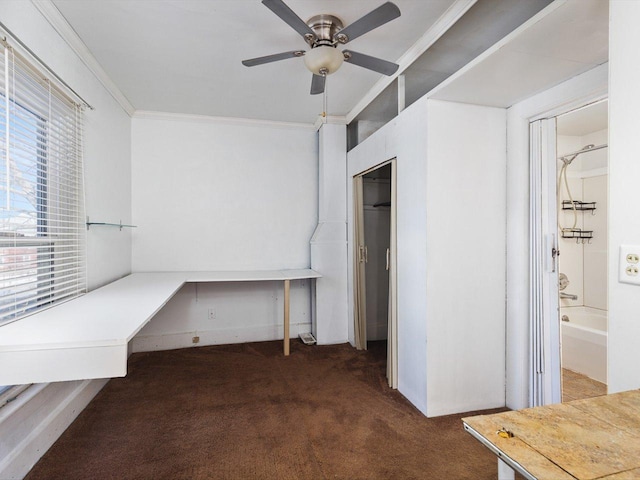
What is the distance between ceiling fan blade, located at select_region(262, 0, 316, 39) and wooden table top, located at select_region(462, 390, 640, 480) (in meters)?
1.79

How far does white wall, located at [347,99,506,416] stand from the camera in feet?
7.49

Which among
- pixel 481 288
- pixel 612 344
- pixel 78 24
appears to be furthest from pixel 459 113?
pixel 78 24

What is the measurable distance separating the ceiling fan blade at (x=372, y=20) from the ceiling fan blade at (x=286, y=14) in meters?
0.20

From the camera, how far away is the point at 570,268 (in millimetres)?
2230

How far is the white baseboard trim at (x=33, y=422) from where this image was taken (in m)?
1.65

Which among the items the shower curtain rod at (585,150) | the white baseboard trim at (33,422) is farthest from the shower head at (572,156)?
the white baseboard trim at (33,422)

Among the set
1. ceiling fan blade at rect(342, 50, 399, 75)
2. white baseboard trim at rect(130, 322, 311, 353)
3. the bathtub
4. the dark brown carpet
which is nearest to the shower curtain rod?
the bathtub

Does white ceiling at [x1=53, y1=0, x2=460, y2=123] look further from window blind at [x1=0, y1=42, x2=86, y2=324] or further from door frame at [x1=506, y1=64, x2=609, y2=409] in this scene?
door frame at [x1=506, y1=64, x2=609, y2=409]

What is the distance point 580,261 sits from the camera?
7.36 feet

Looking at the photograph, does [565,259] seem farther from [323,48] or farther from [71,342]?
[71,342]

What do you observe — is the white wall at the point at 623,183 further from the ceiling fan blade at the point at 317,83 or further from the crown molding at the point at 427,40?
the ceiling fan blade at the point at 317,83

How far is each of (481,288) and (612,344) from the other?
1.25m

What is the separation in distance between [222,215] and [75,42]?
2.01 metres

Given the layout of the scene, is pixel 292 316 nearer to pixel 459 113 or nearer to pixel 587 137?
pixel 459 113
